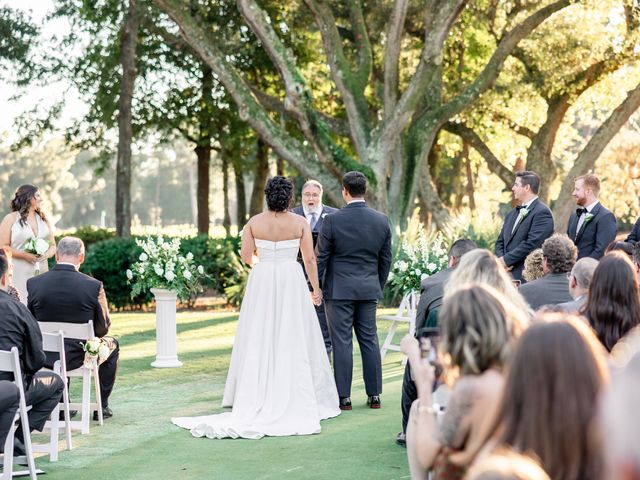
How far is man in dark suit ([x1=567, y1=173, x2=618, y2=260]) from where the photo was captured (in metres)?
9.93

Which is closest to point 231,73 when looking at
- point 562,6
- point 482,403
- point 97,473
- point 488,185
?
point 562,6

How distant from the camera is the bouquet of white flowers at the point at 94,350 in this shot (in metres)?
7.89

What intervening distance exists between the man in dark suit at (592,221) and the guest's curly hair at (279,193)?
323 centimetres

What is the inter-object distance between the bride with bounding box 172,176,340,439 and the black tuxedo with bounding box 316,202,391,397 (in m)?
0.22

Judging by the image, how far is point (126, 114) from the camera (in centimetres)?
2288

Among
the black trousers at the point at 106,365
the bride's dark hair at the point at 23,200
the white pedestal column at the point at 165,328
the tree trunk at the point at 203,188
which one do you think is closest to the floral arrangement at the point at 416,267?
the white pedestal column at the point at 165,328

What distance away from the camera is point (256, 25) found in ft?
64.6

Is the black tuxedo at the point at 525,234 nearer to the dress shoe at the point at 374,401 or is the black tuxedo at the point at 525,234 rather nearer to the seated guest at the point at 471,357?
the dress shoe at the point at 374,401

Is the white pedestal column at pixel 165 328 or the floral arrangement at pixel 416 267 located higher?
the floral arrangement at pixel 416 267

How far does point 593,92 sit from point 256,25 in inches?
510

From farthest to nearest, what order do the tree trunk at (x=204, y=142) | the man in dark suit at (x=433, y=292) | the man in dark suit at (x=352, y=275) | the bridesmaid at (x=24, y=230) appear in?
the tree trunk at (x=204, y=142)
the bridesmaid at (x=24, y=230)
the man in dark suit at (x=352, y=275)
the man in dark suit at (x=433, y=292)

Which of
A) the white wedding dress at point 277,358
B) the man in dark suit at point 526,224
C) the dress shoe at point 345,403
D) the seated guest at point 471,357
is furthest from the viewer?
the man in dark suit at point 526,224

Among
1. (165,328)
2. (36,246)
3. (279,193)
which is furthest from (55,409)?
(165,328)

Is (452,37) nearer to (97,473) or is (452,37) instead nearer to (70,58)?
(70,58)
